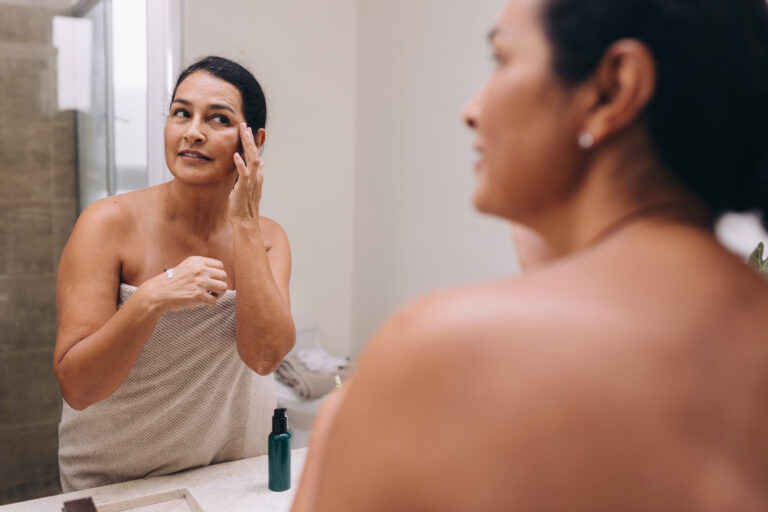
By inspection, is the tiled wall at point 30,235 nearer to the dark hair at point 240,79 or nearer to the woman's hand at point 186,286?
the dark hair at point 240,79

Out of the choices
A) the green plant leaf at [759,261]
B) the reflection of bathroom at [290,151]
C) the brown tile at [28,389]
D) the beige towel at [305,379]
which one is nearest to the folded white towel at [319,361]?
the beige towel at [305,379]

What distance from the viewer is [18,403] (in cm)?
195

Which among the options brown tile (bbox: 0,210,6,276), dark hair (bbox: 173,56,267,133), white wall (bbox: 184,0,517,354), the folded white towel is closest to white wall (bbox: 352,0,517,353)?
white wall (bbox: 184,0,517,354)

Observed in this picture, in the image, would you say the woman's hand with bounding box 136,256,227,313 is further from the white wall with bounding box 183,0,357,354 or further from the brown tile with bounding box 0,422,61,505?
the white wall with bounding box 183,0,357,354

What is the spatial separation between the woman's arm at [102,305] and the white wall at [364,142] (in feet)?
4.12

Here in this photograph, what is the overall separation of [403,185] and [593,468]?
232 cm

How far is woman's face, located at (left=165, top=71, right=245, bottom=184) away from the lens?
3.80ft

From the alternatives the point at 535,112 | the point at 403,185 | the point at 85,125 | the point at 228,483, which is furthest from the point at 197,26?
the point at 535,112

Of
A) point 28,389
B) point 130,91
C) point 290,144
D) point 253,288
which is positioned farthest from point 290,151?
point 253,288

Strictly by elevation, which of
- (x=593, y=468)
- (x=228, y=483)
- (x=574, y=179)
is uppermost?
(x=574, y=179)

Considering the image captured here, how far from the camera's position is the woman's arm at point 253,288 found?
1157 millimetres

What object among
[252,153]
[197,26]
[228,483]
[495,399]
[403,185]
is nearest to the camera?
[495,399]

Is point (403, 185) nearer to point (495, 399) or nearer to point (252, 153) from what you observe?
point (252, 153)

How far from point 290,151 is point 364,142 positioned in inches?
13.1
